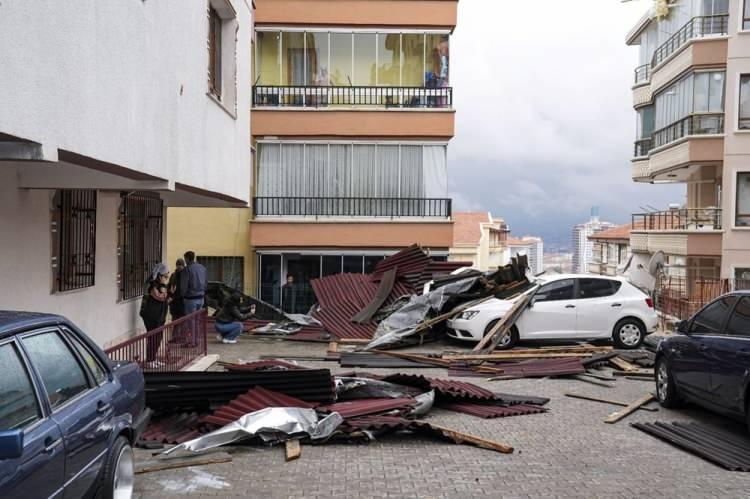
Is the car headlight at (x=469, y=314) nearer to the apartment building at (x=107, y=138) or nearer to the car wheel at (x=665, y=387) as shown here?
the apartment building at (x=107, y=138)

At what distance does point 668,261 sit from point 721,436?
25524 millimetres

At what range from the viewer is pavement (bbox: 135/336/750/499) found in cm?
704

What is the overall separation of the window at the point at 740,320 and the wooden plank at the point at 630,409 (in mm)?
1791

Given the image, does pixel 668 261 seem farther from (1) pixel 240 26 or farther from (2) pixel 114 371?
(2) pixel 114 371

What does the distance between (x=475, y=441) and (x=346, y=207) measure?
17.1m

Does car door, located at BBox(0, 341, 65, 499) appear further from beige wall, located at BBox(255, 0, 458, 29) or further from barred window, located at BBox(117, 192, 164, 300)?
beige wall, located at BBox(255, 0, 458, 29)

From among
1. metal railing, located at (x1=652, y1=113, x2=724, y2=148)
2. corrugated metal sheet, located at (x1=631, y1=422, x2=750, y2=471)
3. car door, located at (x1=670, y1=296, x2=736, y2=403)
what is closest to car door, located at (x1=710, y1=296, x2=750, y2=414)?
car door, located at (x1=670, y1=296, x2=736, y2=403)

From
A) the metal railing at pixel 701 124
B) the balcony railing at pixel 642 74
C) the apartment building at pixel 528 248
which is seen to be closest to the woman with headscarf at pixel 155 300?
the metal railing at pixel 701 124

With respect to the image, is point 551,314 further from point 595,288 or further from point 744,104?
point 744,104

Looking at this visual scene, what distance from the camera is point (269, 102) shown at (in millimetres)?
25250

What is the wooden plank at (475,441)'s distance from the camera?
8.39 metres

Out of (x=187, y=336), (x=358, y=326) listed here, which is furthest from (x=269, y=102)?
(x=187, y=336)

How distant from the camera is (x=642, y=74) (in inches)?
1528

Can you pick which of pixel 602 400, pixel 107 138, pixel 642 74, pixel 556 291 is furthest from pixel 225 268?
pixel 642 74
